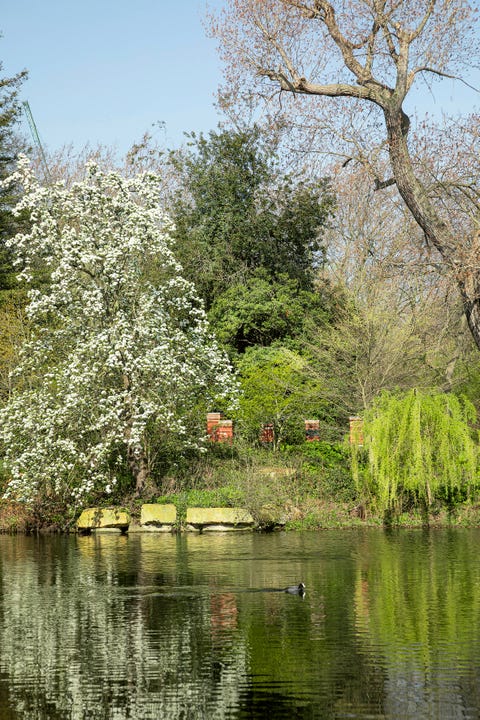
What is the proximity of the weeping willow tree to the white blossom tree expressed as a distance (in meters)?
4.25

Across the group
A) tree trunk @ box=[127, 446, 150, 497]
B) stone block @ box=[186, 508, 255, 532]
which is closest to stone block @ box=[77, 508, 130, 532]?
tree trunk @ box=[127, 446, 150, 497]

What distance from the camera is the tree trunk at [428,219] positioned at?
2221 centimetres

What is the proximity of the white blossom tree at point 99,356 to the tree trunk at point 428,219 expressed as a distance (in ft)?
19.0

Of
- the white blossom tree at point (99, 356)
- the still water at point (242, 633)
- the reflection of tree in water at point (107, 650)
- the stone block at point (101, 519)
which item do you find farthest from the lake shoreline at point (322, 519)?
the reflection of tree in water at point (107, 650)

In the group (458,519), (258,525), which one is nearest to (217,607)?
(258,525)

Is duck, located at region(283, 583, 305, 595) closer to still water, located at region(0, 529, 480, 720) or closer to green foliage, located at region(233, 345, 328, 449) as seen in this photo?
still water, located at region(0, 529, 480, 720)

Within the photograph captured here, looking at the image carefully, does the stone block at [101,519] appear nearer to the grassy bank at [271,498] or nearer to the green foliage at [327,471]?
the grassy bank at [271,498]

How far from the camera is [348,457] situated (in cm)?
2567

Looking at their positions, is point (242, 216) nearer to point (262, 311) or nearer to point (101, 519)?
point (262, 311)

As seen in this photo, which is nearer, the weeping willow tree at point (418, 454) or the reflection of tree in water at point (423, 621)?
the reflection of tree in water at point (423, 621)

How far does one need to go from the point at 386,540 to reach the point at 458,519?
3674 mm

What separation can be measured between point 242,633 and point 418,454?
1195cm

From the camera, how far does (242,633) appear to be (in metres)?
11.5

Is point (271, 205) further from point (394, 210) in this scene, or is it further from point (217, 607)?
point (217, 607)
